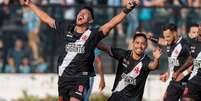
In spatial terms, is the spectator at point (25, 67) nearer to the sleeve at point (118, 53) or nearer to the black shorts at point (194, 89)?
the black shorts at point (194, 89)

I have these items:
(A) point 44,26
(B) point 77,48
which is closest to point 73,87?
(B) point 77,48

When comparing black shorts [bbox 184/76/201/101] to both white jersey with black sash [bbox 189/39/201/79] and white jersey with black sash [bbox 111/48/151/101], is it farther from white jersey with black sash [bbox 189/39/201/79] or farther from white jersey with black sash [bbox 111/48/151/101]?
white jersey with black sash [bbox 111/48/151/101]

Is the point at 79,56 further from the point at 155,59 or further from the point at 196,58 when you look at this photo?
the point at 196,58

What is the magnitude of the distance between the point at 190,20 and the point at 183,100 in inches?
206

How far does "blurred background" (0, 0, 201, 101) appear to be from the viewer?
2127 cm

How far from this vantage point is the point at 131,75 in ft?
48.5

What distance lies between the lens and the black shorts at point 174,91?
16934mm

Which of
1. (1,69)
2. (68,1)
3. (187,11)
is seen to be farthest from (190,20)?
(1,69)

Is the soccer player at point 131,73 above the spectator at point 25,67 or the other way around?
above

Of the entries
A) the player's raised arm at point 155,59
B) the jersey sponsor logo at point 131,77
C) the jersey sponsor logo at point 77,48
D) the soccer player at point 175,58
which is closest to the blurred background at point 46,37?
the soccer player at point 175,58

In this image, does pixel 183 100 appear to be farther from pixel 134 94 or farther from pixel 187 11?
pixel 187 11

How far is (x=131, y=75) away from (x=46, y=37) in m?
6.93

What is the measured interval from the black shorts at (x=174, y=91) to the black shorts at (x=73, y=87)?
118 inches

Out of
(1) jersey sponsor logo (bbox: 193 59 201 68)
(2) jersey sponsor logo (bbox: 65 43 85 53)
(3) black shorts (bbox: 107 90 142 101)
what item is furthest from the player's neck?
(1) jersey sponsor logo (bbox: 193 59 201 68)
